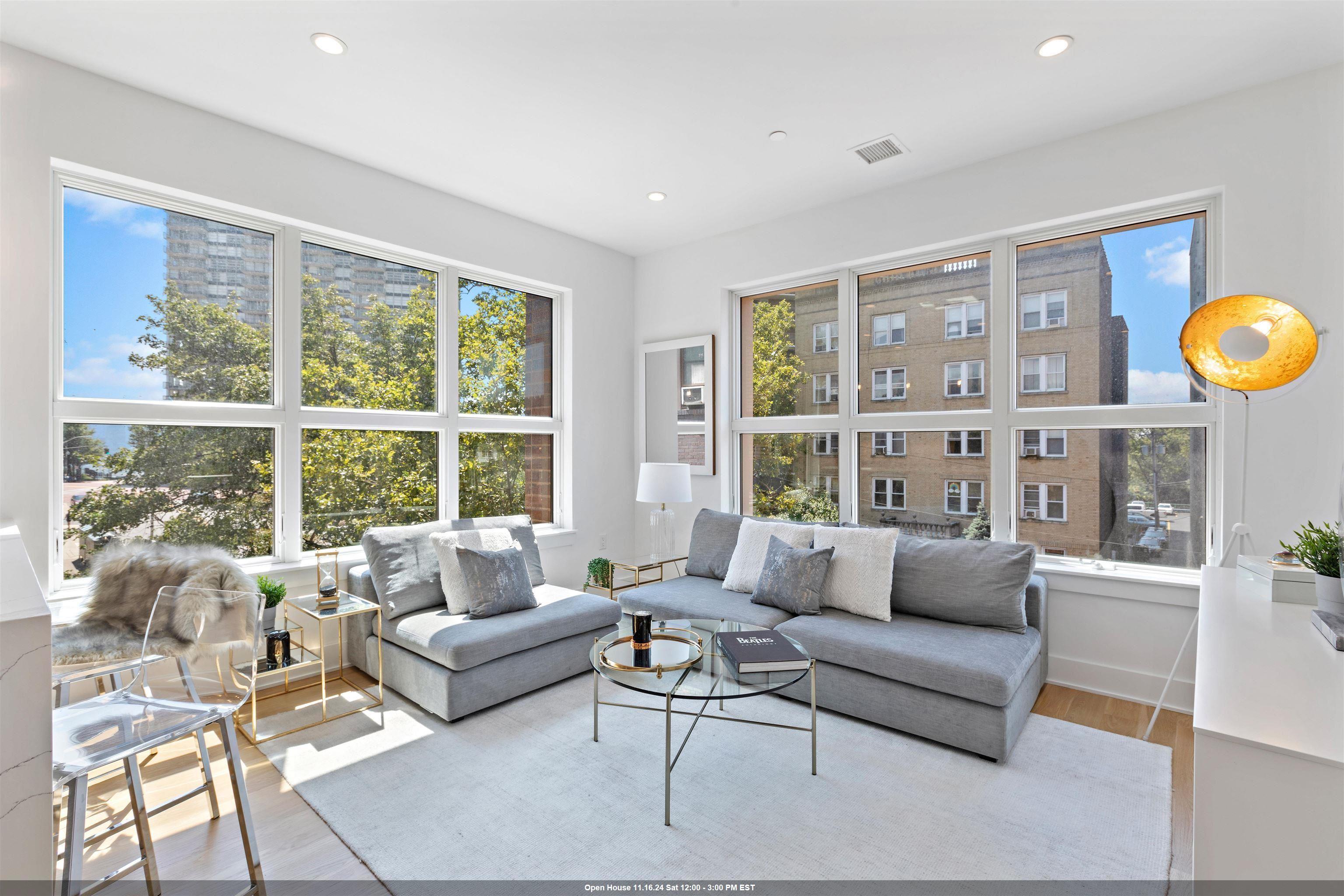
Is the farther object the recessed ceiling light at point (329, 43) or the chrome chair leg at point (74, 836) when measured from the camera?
the recessed ceiling light at point (329, 43)

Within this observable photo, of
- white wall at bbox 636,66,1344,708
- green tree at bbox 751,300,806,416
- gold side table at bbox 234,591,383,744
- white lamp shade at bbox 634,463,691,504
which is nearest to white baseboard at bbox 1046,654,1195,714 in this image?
white wall at bbox 636,66,1344,708

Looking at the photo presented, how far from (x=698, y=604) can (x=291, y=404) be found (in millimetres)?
2544

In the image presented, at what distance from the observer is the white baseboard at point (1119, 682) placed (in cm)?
300

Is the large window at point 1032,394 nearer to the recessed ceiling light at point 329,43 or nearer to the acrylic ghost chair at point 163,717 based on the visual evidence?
the recessed ceiling light at point 329,43

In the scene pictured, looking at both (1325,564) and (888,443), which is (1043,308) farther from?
(1325,564)

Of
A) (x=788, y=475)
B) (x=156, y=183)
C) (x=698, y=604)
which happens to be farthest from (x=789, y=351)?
(x=156, y=183)

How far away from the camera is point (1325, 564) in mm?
1733

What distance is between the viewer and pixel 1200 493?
3.09 metres

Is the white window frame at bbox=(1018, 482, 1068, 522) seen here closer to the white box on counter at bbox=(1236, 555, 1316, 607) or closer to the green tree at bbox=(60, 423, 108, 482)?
the white box on counter at bbox=(1236, 555, 1316, 607)

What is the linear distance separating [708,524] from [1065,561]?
2125mm

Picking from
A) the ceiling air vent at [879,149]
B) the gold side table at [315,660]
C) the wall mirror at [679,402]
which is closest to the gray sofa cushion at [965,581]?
the wall mirror at [679,402]

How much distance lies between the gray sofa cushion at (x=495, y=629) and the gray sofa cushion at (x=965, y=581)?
5.34 feet

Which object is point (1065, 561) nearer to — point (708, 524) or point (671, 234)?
point (708, 524)

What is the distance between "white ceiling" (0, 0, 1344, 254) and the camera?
2.34m
